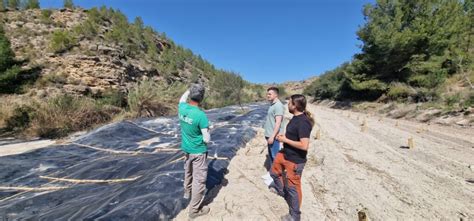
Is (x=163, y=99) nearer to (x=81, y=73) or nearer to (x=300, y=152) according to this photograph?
(x=81, y=73)

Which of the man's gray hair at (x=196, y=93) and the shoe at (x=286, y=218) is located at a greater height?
the man's gray hair at (x=196, y=93)

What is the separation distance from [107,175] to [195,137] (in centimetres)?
224

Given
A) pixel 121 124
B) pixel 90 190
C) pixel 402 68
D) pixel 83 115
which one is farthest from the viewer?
pixel 402 68

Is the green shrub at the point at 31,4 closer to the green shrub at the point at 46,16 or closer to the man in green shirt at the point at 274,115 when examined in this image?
the green shrub at the point at 46,16

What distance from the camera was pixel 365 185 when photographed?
12.0 feet

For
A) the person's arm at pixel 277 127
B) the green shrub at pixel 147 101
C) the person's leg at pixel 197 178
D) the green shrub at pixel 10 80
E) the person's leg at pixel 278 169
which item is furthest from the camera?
the green shrub at pixel 10 80

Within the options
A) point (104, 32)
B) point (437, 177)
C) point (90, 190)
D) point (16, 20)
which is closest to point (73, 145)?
point (90, 190)

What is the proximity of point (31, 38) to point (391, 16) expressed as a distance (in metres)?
29.6

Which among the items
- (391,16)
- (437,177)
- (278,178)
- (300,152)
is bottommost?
(437,177)

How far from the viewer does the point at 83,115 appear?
334 inches

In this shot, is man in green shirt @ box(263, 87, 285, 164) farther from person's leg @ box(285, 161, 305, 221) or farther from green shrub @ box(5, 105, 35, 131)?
green shrub @ box(5, 105, 35, 131)

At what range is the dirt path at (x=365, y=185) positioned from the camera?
2812 millimetres

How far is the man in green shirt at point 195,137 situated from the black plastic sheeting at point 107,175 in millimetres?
406

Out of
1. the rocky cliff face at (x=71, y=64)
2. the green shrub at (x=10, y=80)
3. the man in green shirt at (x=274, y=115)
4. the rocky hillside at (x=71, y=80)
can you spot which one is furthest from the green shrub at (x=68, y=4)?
the man in green shirt at (x=274, y=115)
